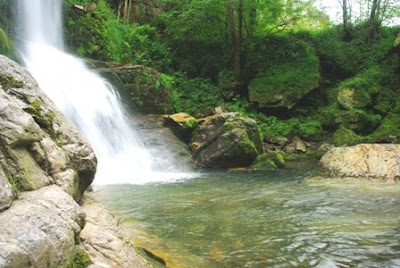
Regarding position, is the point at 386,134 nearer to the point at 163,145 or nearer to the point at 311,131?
the point at 311,131

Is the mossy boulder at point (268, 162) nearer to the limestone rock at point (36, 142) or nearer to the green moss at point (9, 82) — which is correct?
the limestone rock at point (36, 142)

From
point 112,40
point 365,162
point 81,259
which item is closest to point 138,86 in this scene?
point 112,40

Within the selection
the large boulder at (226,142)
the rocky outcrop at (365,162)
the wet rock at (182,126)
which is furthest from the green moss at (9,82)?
the wet rock at (182,126)

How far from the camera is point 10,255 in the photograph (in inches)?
83.4

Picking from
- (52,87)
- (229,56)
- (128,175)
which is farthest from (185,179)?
(229,56)

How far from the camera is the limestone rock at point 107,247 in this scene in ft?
9.98

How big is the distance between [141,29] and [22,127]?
16679 mm

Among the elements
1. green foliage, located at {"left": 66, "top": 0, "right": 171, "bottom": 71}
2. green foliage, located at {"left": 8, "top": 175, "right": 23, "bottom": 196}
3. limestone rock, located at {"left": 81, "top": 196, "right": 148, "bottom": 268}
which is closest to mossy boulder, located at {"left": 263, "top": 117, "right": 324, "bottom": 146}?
green foliage, located at {"left": 66, "top": 0, "right": 171, "bottom": 71}

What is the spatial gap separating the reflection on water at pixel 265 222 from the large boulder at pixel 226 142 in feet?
10.1

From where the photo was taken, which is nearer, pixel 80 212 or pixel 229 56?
pixel 80 212

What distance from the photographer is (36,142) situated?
3.44 m

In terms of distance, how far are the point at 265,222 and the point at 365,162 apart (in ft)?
15.5

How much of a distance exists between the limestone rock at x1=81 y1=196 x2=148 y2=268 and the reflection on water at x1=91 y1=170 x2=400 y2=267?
1.71 feet

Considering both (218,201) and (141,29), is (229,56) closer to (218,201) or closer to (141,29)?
(141,29)
